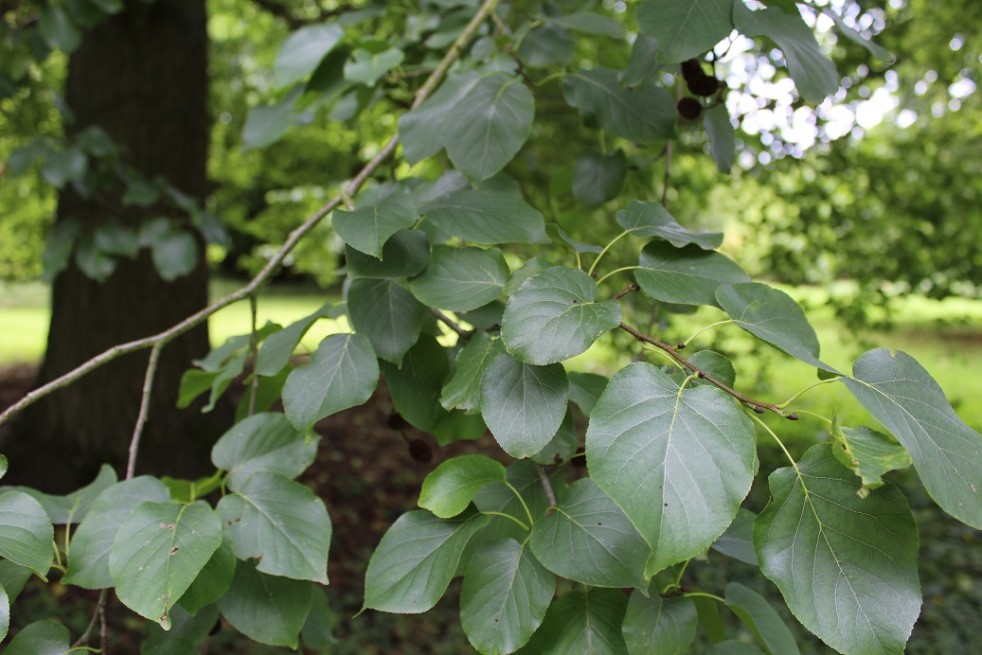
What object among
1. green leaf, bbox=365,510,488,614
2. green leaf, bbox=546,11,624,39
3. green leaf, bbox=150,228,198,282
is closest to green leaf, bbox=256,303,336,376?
green leaf, bbox=365,510,488,614

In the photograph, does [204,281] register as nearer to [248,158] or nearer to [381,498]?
[381,498]

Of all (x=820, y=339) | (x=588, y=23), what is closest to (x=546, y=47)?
(x=588, y=23)

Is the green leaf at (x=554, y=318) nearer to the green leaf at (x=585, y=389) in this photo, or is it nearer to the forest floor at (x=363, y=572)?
the green leaf at (x=585, y=389)

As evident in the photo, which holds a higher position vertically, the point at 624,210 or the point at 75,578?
the point at 624,210

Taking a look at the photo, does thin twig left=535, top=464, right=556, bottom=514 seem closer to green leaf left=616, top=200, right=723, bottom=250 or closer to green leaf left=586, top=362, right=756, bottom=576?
green leaf left=586, top=362, right=756, bottom=576

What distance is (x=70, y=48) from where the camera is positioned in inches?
113

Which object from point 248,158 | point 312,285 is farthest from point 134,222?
point 312,285

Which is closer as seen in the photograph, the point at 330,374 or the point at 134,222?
the point at 330,374

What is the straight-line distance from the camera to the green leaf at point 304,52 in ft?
5.75

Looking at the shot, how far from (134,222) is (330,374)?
141 inches

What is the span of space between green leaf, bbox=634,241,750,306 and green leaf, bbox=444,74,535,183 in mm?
367

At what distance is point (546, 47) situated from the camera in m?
1.63

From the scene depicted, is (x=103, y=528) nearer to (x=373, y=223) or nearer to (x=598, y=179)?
(x=373, y=223)

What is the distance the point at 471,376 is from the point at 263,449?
43cm
